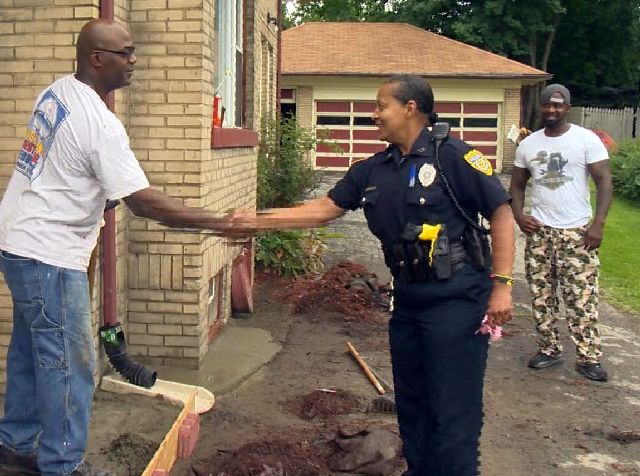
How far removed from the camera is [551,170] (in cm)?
624

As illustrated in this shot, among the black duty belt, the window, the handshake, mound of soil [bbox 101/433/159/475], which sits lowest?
mound of soil [bbox 101/433/159/475]

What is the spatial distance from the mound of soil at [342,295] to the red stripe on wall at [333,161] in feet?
58.1

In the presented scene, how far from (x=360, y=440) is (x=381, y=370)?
1.88 metres

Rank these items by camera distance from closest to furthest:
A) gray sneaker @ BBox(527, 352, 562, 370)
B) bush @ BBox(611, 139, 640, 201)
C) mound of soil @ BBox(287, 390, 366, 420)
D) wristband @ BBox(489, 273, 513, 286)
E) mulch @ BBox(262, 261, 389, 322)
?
1. wristband @ BBox(489, 273, 513, 286)
2. mound of soil @ BBox(287, 390, 366, 420)
3. gray sneaker @ BBox(527, 352, 562, 370)
4. mulch @ BBox(262, 261, 389, 322)
5. bush @ BBox(611, 139, 640, 201)

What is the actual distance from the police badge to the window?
3.51 metres

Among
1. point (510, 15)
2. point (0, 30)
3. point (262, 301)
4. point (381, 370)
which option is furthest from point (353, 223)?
point (510, 15)

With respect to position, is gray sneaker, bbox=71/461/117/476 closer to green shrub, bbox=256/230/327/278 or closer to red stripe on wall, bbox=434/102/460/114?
green shrub, bbox=256/230/327/278

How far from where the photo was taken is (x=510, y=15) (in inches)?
1329

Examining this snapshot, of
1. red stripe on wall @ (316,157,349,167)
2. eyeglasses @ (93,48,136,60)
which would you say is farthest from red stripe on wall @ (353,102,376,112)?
eyeglasses @ (93,48,136,60)

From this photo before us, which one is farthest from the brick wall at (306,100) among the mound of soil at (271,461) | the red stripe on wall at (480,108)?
the mound of soil at (271,461)

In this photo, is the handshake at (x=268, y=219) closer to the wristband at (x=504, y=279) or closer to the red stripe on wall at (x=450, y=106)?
the wristband at (x=504, y=279)

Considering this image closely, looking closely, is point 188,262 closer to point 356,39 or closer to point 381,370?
point 381,370

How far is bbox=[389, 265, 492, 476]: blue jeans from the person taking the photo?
369 centimetres

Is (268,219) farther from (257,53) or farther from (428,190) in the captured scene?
(257,53)
